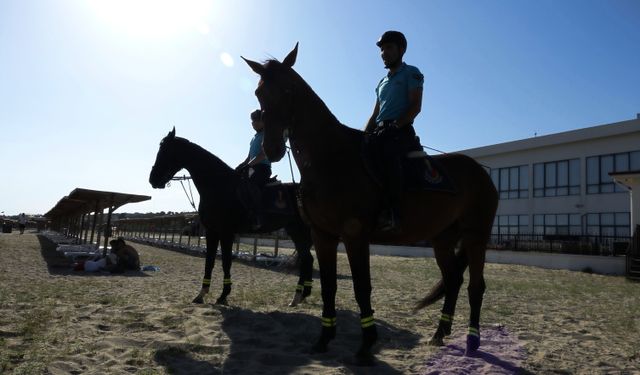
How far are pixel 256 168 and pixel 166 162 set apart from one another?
5.38 feet

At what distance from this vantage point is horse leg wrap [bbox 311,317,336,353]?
4441mm

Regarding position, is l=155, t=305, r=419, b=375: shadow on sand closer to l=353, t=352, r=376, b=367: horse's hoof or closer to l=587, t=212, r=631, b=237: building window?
l=353, t=352, r=376, b=367: horse's hoof

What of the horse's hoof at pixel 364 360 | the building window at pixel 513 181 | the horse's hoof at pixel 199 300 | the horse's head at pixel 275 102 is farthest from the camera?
the building window at pixel 513 181

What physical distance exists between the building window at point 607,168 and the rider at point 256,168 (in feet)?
109

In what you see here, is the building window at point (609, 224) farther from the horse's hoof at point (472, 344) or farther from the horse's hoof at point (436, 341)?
the horse's hoof at point (472, 344)

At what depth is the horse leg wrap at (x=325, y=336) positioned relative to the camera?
4441 millimetres

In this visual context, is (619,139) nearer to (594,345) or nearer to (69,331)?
(594,345)

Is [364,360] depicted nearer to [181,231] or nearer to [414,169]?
[414,169]

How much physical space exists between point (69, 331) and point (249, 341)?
1965mm

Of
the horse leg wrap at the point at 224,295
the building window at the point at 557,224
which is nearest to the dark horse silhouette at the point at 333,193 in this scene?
the horse leg wrap at the point at 224,295

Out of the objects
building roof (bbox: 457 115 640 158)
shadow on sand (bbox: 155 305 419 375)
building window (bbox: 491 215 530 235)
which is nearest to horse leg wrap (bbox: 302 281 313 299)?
shadow on sand (bbox: 155 305 419 375)

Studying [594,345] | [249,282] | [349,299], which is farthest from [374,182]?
[249,282]

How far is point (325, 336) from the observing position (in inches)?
178

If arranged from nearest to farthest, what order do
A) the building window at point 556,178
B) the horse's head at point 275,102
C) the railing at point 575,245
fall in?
1. the horse's head at point 275,102
2. the railing at point 575,245
3. the building window at point 556,178
